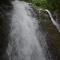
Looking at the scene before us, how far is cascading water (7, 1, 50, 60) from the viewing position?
7.30m

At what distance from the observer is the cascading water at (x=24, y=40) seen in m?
7.30

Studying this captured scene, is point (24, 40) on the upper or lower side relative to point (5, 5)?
lower

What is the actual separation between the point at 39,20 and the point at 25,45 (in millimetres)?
2208

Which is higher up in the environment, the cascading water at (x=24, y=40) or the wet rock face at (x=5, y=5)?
the wet rock face at (x=5, y=5)

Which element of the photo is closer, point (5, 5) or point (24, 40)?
point (24, 40)

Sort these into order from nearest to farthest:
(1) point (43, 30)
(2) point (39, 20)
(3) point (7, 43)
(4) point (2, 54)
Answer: (4) point (2, 54), (3) point (7, 43), (1) point (43, 30), (2) point (39, 20)

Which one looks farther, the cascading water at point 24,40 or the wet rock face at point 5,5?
the wet rock face at point 5,5

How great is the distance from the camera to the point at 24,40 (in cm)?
804

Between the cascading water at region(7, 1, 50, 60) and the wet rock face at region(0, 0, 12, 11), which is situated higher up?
the wet rock face at region(0, 0, 12, 11)

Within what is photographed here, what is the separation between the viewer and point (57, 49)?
26.6 ft

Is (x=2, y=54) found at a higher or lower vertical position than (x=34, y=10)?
lower

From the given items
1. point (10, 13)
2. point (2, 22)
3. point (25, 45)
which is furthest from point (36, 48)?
point (10, 13)

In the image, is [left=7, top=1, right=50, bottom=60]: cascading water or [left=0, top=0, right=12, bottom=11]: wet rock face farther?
[left=0, top=0, right=12, bottom=11]: wet rock face

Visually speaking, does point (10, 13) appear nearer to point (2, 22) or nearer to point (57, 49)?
point (2, 22)
